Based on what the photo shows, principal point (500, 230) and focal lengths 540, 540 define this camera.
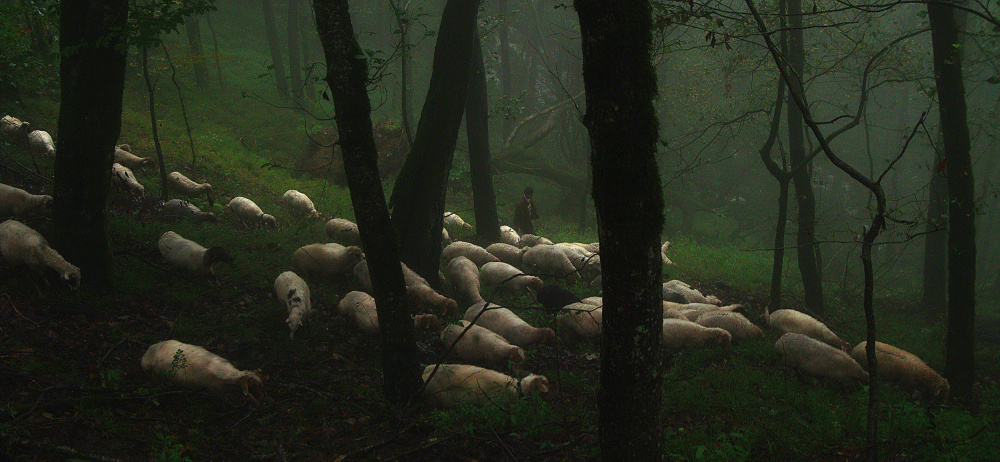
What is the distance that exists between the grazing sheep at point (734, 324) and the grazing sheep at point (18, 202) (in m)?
10.5

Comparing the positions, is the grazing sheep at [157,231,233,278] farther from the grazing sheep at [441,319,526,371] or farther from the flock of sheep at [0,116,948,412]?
the grazing sheep at [441,319,526,371]

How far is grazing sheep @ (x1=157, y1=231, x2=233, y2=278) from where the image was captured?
332 inches

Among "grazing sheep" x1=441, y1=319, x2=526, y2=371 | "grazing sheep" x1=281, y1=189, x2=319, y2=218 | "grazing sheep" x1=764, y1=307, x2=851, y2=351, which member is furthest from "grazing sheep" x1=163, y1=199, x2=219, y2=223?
"grazing sheep" x1=764, y1=307, x2=851, y2=351

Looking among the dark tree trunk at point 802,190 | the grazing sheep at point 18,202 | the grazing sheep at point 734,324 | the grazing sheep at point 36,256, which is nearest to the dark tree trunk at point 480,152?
the grazing sheep at point 734,324

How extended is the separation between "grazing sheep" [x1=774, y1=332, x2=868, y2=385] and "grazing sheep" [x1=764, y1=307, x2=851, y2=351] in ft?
4.24

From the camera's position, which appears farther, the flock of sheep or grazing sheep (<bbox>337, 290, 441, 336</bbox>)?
grazing sheep (<bbox>337, 290, 441, 336</bbox>)

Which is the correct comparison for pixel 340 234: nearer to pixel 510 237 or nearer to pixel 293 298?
pixel 293 298

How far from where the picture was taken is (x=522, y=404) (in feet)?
17.6

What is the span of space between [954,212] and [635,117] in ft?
22.2

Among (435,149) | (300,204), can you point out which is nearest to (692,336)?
(435,149)

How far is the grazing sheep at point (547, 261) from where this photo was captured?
11.6m

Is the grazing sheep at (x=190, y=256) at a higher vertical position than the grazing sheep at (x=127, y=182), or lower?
lower

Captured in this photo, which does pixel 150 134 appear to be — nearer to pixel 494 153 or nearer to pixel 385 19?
pixel 494 153

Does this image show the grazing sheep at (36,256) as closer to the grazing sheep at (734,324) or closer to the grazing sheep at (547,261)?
the grazing sheep at (547,261)
